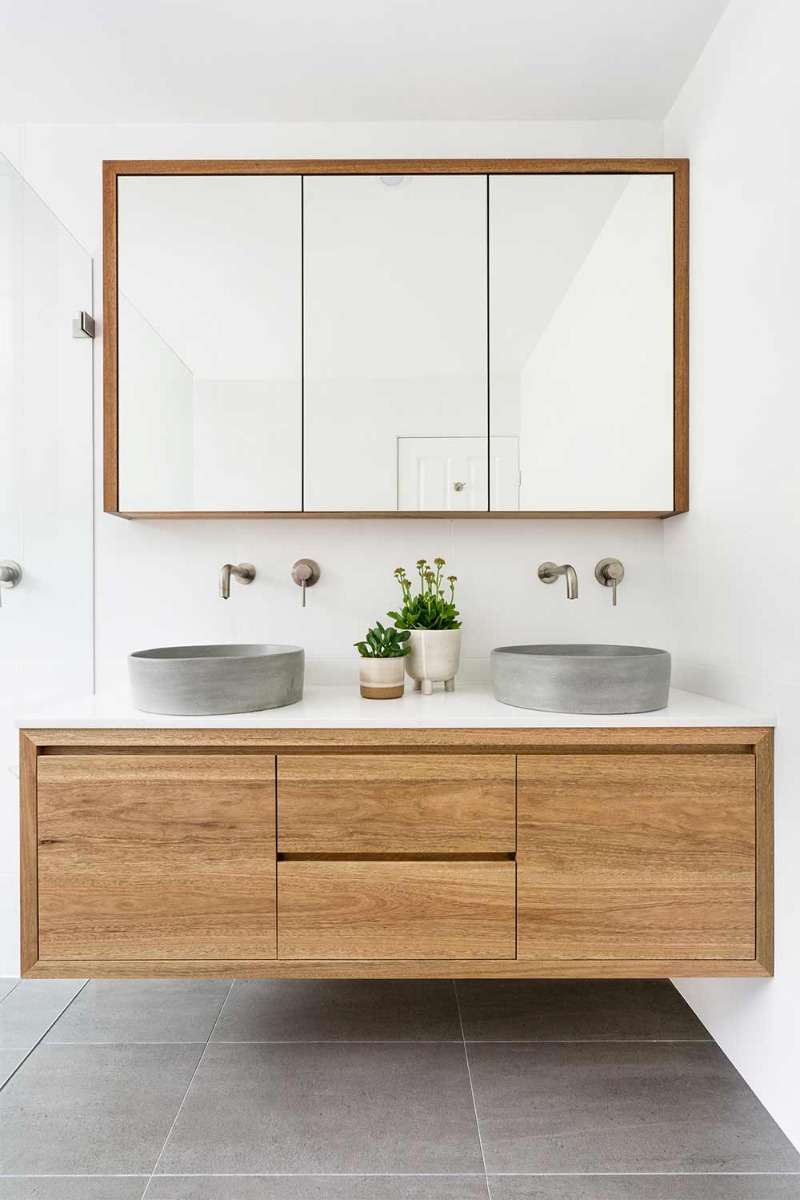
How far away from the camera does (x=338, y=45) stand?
177 centimetres

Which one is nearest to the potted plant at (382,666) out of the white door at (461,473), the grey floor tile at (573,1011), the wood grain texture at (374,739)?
the wood grain texture at (374,739)

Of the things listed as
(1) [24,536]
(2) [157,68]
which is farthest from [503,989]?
(2) [157,68]

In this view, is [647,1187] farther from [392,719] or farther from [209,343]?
[209,343]

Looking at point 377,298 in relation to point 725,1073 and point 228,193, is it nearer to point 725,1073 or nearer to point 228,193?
point 228,193

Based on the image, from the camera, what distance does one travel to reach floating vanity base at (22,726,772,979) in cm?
152

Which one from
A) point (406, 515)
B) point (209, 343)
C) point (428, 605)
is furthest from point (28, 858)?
point (209, 343)

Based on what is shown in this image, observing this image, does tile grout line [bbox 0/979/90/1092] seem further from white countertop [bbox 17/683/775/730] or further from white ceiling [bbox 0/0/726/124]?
white ceiling [bbox 0/0/726/124]

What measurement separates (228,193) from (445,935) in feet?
6.33

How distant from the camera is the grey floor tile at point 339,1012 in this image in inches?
70.9

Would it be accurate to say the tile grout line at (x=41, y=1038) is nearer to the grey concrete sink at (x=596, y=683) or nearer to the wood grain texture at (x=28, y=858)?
the wood grain texture at (x=28, y=858)

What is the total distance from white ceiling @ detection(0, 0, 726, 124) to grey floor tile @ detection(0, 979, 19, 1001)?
2424 millimetres

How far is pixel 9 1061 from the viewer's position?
1704 mm

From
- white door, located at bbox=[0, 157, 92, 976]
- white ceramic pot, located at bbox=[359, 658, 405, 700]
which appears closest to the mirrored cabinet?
white door, located at bbox=[0, 157, 92, 976]

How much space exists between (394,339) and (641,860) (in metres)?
1.43
